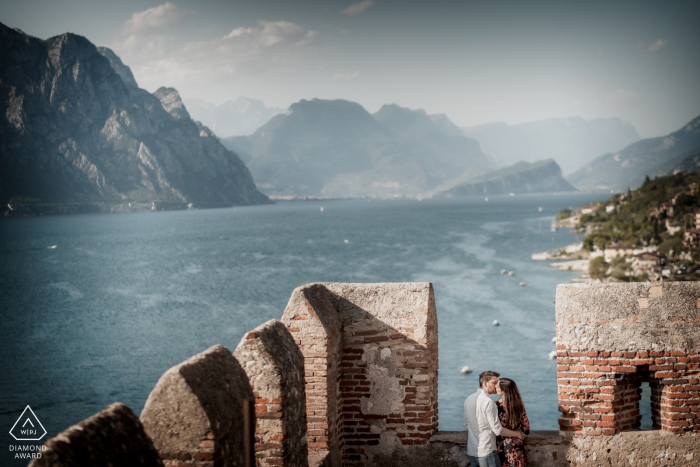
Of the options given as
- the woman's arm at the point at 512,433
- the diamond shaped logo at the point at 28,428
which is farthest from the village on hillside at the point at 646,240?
the woman's arm at the point at 512,433

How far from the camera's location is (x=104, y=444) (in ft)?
10.2

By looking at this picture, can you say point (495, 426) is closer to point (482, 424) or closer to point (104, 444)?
Result: point (482, 424)

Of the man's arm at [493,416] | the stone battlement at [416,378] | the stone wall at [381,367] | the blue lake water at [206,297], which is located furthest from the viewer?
the blue lake water at [206,297]

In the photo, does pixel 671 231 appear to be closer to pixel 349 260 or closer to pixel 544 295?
pixel 544 295

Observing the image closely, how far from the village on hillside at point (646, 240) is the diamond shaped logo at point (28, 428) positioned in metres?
65.9

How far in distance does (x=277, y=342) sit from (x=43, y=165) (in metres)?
204

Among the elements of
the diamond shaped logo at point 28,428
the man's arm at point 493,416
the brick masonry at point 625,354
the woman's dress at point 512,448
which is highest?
the brick masonry at point 625,354

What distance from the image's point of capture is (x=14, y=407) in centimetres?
4712

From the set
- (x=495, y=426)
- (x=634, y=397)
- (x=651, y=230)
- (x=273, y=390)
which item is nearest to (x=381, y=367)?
(x=495, y=426)

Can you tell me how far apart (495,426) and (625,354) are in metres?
1.64

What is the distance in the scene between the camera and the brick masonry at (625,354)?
6.37 m

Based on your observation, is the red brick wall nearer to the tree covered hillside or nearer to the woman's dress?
the woman's dress

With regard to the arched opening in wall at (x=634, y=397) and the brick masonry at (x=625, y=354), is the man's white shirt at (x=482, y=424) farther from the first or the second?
the arched opening in wall at (x=634, y=397)

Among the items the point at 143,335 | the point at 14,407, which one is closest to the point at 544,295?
the point at 143,335
